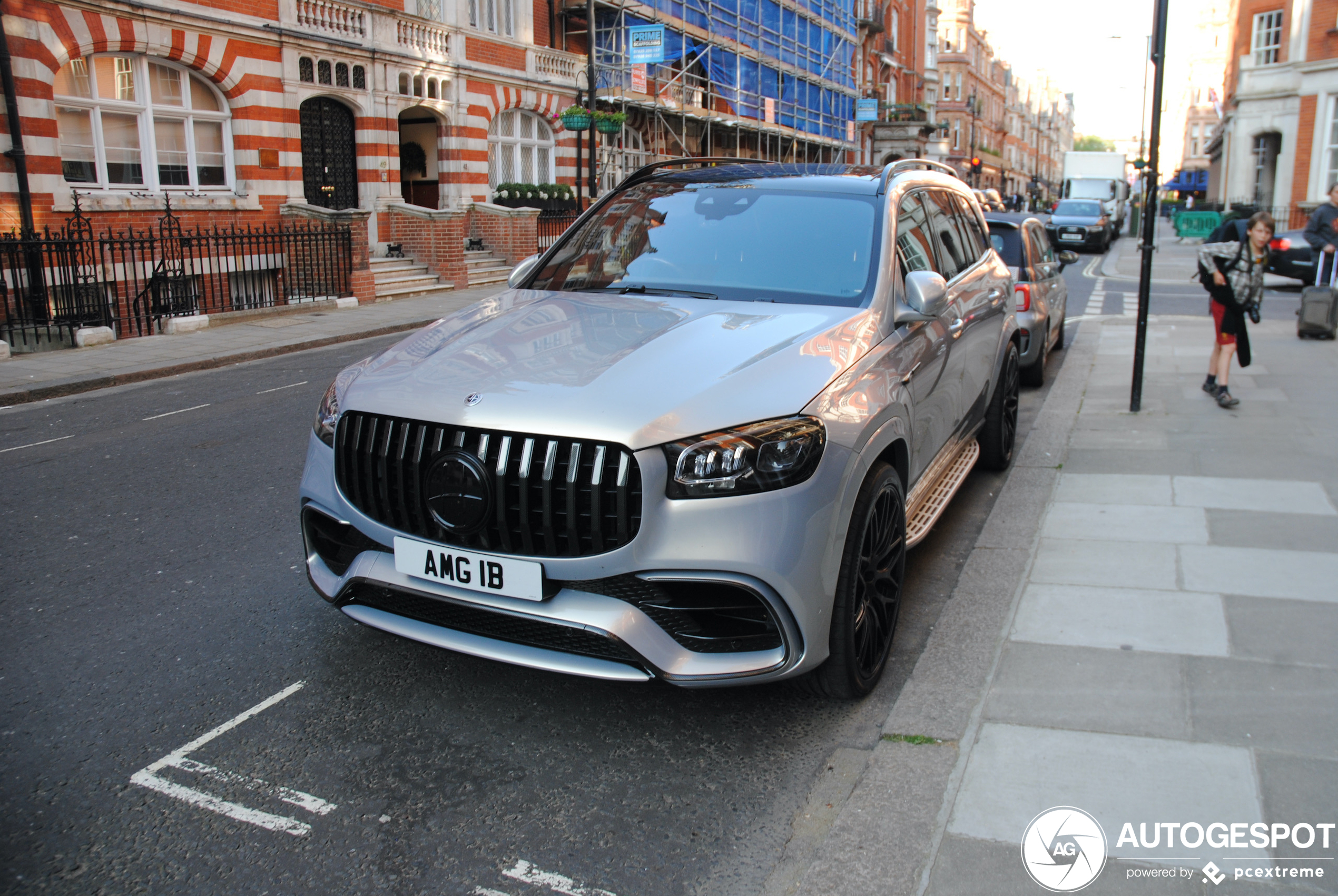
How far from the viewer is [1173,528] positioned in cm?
539

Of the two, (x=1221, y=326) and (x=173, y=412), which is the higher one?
(x=1221, y=326)

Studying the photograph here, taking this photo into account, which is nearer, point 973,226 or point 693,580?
point 693,580

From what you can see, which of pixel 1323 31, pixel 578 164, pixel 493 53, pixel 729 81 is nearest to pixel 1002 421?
pixel 578 164

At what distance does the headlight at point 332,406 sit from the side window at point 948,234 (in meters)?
2.85

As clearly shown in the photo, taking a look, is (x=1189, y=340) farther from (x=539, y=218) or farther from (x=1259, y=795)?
(x=539, y=218)

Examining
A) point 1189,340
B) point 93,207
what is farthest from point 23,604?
point 93,207

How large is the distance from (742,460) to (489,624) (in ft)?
3.07

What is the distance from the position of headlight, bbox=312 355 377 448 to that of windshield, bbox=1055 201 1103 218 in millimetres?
36439

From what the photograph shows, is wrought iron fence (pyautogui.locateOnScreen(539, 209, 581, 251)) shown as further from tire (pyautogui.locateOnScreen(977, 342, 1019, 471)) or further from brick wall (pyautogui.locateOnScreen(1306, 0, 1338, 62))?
brick wall (pyautogui.locateOnScreen(1306, 0, 1338, 62))

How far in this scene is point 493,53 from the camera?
25.1 m

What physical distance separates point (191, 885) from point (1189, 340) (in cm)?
1292

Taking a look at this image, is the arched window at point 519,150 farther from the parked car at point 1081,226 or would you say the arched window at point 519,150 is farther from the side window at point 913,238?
the side window at point 913,238

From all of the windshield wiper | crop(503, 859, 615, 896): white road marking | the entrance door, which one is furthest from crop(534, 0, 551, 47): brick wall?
crop(503, 859, 615, 896): white road marking
